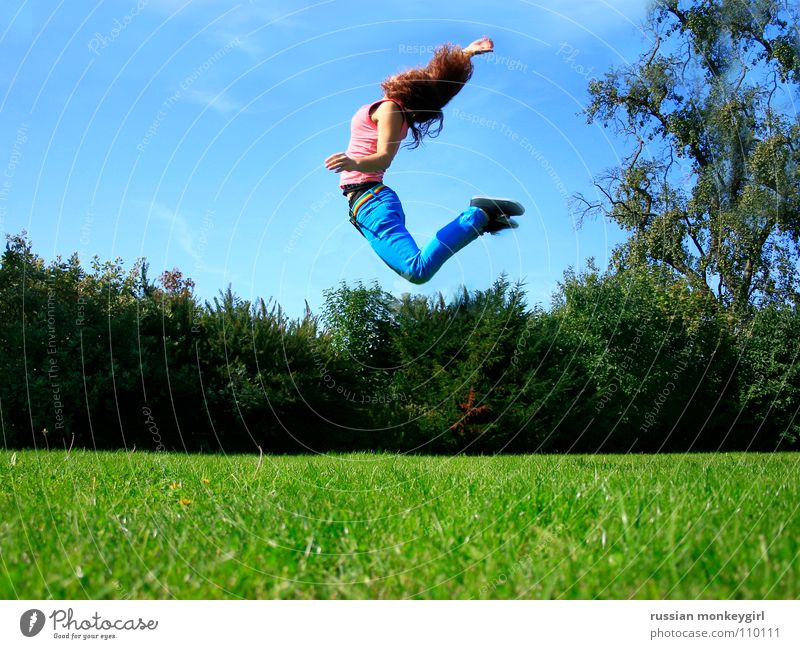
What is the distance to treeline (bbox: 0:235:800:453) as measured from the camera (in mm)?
20172

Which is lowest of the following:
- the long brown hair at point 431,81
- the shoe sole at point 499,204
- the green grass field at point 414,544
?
the green grass field at point 414,544

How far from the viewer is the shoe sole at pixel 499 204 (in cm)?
672

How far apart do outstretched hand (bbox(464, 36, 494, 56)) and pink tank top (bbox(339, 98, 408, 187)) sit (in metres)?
0.90

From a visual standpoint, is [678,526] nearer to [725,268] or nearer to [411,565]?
[411,565]

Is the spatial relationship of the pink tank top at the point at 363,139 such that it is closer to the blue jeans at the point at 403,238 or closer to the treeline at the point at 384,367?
the blue jeans at the point at 403,238

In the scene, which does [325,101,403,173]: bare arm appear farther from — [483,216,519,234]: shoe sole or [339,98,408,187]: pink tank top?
[483,216,519,234]: shoe sole

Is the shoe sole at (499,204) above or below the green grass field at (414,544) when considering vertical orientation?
above

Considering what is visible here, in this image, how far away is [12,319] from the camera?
2077 centimetres

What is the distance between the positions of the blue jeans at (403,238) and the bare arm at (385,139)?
358 millimetres

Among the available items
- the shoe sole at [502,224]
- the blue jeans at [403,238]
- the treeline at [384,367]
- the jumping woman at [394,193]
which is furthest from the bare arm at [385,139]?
the treeline at [384,367]

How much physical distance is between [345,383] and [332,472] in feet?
48.8

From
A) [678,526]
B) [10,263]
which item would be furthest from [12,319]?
Answer: [678,526]

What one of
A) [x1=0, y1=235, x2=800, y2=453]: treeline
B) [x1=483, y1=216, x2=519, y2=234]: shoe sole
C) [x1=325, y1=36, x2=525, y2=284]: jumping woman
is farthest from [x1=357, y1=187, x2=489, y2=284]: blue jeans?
[x1=0, y1=235, x2=800, y2=453]: treeline
